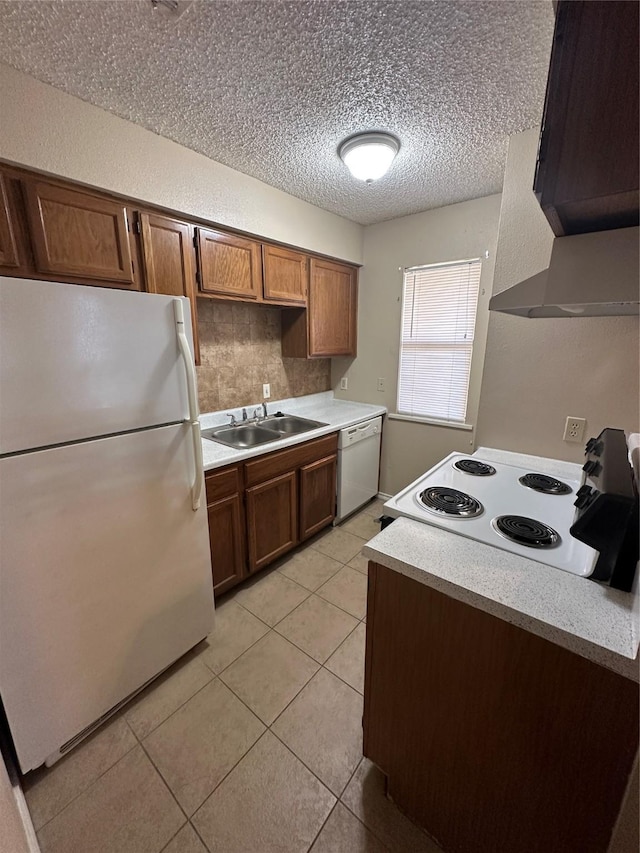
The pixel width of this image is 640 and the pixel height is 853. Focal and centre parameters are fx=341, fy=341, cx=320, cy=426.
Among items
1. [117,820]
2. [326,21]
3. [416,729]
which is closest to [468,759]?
[416,729]

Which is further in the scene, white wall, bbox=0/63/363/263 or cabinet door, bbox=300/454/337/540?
cabinet door, bbox=300/454/337/540

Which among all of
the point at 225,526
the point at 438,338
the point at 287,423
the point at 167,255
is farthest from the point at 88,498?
the point at 438,338

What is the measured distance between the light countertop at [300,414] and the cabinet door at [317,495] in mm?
257

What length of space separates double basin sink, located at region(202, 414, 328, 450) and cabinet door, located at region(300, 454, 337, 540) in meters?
0.30

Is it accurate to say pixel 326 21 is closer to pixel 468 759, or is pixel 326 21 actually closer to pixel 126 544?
pixel 126 544

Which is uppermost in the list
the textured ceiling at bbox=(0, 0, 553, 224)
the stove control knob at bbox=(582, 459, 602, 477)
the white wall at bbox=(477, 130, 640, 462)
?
the textured ceiling at bbox=(0, 0, 553, 224)

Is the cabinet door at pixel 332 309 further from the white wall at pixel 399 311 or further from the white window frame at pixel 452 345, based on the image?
the white window frame at pixel 452 345

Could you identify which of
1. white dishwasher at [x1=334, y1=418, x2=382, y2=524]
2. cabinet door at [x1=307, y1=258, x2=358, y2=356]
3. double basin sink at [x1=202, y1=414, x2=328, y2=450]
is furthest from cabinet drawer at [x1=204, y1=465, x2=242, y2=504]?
cabinet door at [x1=307, y1=258, x2=358, y2=356]

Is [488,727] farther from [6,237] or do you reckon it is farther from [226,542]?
[6,237]

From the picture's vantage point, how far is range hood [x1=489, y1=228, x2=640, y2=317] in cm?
79

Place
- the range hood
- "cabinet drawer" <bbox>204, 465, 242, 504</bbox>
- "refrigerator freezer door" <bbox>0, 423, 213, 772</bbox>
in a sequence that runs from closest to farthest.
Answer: the range hood < "refrigerator freezer door" <bbox>0, 423, 213, 772</bbox> < "cabinet drawer" <bbox>204, 465, 242, 504</bbox>

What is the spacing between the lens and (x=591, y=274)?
834 millimetres

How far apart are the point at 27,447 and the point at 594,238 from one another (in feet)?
5.54

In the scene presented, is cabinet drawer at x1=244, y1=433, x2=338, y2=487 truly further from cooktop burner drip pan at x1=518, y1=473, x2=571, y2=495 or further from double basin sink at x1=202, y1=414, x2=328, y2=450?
cooktop burner drip pan at x1=518, y1=473, x2=571, y2=495
